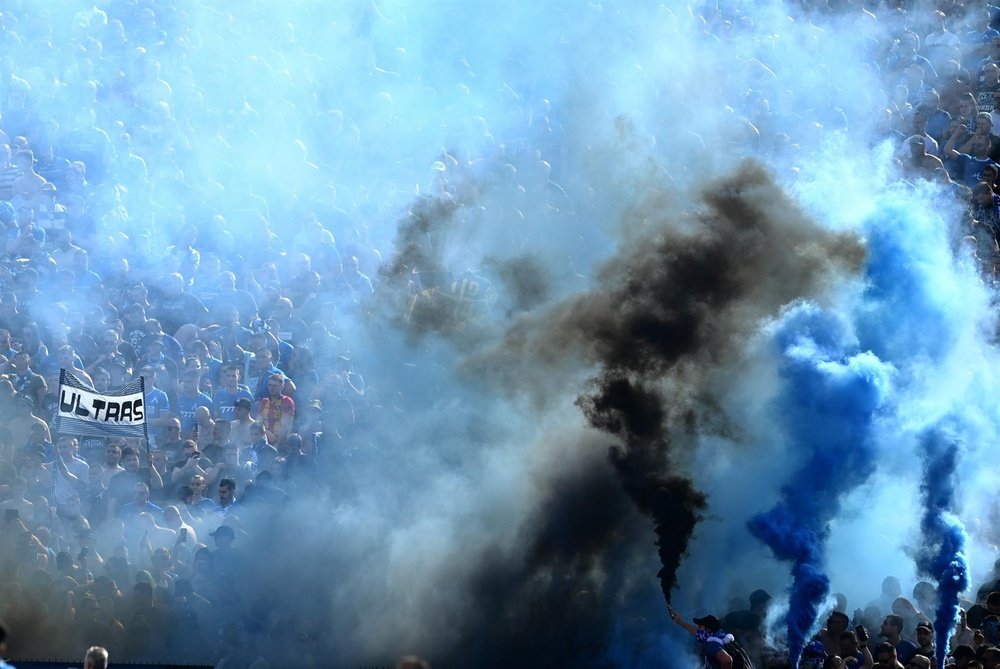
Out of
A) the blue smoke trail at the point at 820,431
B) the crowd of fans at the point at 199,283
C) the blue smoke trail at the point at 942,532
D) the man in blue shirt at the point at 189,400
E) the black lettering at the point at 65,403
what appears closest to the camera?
the blue smoke trail at the point at 942,532

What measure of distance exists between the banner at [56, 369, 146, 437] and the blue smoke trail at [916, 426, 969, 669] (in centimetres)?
855

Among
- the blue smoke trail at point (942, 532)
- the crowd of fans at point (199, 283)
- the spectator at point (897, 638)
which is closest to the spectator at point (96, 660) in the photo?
the crowd of fans at point (199, 283)

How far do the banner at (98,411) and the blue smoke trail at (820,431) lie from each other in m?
7.00

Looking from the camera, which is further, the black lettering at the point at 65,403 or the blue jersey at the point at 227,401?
the blue jersey at the point at 227,401

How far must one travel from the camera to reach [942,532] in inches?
564

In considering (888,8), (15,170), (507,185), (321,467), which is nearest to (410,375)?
(321,467)

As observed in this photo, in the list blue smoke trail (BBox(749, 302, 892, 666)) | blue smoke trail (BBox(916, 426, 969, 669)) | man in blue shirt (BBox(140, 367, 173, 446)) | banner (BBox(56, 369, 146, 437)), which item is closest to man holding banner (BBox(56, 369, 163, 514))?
banner (BBox(56, 369, 146, 437))

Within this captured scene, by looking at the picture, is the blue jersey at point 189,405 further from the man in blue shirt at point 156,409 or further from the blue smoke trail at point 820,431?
the blue smoke trail at point 820,431

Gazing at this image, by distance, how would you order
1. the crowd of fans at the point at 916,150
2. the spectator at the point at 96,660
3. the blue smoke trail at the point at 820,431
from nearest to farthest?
the spectator at the point at 96,660
the crowd of fans at the point at 916,150
the blue smoke trail at the point at 820,431

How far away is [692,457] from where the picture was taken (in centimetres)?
1581

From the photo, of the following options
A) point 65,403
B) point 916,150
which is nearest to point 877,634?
point 916,150

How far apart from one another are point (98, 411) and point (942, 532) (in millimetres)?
9164

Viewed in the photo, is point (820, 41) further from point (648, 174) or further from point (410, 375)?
point (410, 375)

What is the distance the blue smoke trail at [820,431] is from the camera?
14.9 metres
